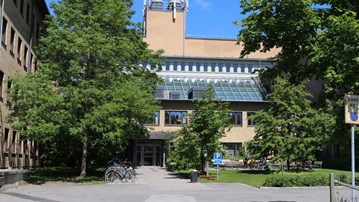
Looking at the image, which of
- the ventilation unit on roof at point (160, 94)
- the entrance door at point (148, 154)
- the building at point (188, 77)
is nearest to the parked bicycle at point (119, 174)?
the building at point (188, 77)

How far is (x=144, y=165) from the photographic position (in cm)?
4925

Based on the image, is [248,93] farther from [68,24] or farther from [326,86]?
[326,86]

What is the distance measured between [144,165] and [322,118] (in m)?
22.2

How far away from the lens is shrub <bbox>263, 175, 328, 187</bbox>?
22950 millimetres

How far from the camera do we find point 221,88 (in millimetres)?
55781

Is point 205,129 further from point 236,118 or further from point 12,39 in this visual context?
point 236,118

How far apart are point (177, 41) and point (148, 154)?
88.8 ft

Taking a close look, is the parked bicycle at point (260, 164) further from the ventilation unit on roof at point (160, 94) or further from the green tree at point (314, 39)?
the green tree at point (314, 39)

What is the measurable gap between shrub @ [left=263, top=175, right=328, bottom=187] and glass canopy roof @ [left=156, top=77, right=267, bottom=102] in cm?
2683

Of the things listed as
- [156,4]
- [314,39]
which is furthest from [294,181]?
[156,4]

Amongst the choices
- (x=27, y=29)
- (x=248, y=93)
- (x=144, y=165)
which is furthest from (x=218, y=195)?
(x=248, y=93)

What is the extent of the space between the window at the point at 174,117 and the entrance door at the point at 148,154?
3016mm

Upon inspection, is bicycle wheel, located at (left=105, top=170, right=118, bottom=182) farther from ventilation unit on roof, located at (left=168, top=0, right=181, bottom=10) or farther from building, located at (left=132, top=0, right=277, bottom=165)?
ventilation unit on roof, located at (left=168, top=0, right=181, bottom=10)

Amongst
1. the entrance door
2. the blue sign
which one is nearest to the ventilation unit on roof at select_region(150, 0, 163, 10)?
the entrance door
